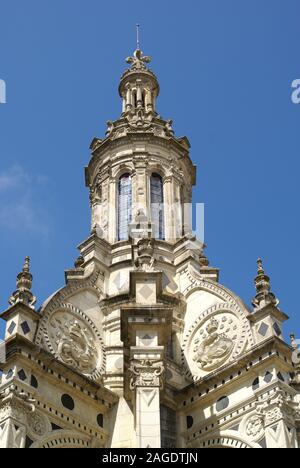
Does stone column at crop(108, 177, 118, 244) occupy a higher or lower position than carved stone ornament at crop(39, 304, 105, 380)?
higher

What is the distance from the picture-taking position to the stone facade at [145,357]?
24.7 metres

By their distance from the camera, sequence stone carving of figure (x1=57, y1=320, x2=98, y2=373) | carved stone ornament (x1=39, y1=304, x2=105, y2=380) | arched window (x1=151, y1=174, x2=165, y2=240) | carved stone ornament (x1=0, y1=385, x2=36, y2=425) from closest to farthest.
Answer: carved stone ornament (x1=0, y1=385, x2=36, y2=425) → carved stone ornament (x1=39, y1=304, x2=105, y2=380) → stone carving of figure (x1=57, y1=320, x2=98, y2=373) → arched window (x1=151, y1=174, x2=165, y2=240)

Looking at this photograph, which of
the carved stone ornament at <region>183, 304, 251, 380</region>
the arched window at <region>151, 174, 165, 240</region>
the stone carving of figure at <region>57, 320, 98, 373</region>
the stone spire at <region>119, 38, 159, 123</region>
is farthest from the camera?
the stone spire at <region>119, 38, 159, 123</region>

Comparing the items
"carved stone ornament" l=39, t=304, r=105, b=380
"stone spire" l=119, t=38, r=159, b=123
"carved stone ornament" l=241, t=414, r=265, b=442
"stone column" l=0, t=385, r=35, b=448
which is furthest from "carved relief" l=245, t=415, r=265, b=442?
"stone spire" l=119, t=38, r=159, b=123

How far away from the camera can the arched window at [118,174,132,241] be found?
35681mm

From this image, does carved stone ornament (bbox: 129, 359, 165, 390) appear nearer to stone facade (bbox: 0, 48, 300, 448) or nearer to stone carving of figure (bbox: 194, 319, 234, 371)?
stone facade (bbox: 0, 48, 300, 448)

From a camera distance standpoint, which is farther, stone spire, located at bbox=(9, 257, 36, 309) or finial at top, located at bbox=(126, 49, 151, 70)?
finial at top, located at bbox=(126, 49, 151, 70)

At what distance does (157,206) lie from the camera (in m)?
36.7

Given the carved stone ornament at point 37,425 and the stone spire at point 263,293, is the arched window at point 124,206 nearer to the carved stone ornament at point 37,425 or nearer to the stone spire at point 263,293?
the stone spire at point 263,293

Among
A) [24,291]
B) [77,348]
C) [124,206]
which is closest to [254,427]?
[77,348]

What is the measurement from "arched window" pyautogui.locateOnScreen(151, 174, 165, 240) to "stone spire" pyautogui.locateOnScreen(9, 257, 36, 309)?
9.17 m

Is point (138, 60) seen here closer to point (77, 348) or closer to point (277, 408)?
point (77, 348)

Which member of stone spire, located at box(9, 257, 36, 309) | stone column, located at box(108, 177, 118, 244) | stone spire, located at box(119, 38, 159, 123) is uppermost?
stone spire, located at box(119, 38, 159, 123)
